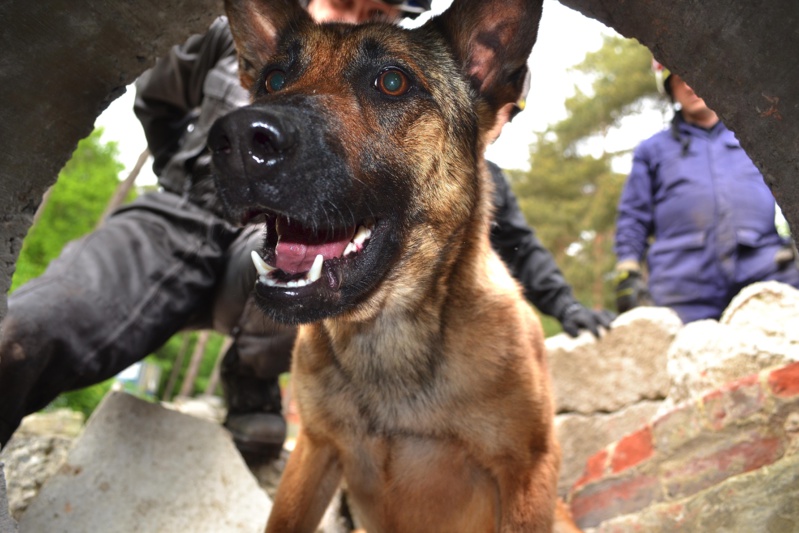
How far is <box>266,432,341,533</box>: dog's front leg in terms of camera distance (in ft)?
10.00

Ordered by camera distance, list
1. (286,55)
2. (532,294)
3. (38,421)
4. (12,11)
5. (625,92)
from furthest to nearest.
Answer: (625,92), (38,421), (532,294), (286,55), (12,11)

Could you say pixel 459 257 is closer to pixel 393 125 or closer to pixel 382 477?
pixel 393 125

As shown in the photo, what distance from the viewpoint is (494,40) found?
9.17 feet

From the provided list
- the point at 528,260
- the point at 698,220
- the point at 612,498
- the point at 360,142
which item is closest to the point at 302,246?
the point at 360,142

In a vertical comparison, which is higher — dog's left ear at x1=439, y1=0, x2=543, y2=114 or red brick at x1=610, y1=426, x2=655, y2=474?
dog's left ear at x1=439, y1=0, x2=543, y2=114

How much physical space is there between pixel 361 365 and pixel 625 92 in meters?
25.8

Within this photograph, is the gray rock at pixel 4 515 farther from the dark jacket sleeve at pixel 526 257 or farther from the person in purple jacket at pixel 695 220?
the person in purple jacket at pixel 695 220

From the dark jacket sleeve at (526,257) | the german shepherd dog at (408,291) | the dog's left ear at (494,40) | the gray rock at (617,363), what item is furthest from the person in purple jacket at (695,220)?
the dog's left ear at (494,40)

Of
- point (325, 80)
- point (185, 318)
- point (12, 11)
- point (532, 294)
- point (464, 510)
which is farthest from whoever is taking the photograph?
point (532, 294)

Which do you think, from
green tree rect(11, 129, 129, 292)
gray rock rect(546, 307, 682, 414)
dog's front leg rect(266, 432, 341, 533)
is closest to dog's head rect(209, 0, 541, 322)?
dog's front leg rect(266, 432, 341, 533)

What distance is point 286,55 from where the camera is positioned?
2.72m

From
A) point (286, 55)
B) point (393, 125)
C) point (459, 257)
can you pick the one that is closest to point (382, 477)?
point (459, 257)

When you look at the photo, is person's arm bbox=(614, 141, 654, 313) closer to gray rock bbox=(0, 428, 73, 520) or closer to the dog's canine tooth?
the dog's canine tooth

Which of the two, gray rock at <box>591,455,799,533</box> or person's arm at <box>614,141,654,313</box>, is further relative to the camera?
person's arm at <box>614,141,654,313</box>
